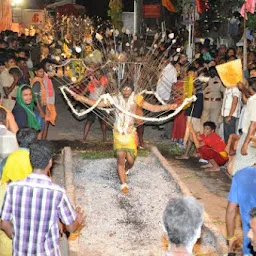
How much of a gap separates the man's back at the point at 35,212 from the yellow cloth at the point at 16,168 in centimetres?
66

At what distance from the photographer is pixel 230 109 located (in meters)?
9.09

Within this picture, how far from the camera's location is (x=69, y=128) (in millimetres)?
12062

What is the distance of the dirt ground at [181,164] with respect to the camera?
725 centimetres

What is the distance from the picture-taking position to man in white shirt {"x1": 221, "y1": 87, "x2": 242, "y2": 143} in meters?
8.93

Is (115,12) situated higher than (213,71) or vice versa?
(115,12)

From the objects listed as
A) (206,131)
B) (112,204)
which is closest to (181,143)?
(206,131)

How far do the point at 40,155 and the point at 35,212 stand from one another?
0.39 metres

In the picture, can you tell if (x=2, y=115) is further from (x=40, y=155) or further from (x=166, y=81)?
(x=166, y=81)

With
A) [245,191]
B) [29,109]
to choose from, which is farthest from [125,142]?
[245,191]

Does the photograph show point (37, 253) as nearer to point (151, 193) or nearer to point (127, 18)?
point (151, 193)

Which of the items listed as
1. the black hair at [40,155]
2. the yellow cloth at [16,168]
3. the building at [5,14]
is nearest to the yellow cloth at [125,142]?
the yellow cloth at [16,168]

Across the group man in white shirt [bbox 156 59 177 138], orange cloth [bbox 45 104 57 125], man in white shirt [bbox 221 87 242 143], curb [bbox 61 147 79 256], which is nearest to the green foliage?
man in white shirt [bbox 156 59 177 138]

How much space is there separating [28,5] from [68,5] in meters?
2.72

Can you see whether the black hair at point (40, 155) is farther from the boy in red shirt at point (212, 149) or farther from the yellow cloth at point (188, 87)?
the yellow cloth at point (188, 87)
